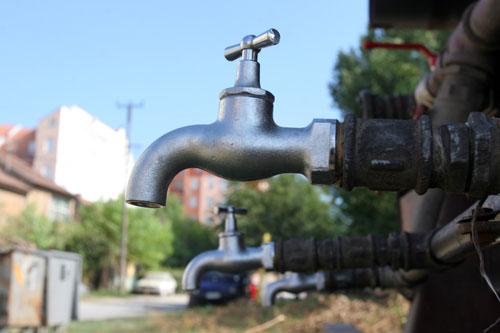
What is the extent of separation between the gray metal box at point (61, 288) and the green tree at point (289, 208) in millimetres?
5548

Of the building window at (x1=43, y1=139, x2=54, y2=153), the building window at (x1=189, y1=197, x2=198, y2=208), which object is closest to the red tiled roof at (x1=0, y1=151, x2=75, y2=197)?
the building window at (x1=43, y1=139, x2=54, y2=153)

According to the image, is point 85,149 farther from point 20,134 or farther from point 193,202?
point 193,202

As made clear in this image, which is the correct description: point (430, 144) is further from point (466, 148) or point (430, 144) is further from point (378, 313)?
point (378, 313)

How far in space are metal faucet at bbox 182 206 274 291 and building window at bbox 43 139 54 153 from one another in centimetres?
674

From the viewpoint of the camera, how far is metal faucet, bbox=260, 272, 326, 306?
376 cm

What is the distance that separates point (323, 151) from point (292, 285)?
246 cm

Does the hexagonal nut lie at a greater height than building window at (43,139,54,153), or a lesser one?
lesser

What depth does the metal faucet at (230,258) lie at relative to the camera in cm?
276

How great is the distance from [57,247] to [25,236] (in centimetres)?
278

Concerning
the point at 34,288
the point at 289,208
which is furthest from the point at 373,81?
the point at 34,288

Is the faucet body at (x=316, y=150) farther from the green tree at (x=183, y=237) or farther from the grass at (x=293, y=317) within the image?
the green tree at (x=183, y=237)

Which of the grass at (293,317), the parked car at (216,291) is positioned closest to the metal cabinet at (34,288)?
the grass at (293,317)

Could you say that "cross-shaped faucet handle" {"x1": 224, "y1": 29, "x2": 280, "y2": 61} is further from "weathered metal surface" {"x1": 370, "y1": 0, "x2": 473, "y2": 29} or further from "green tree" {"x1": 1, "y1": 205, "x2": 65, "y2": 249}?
"green tree" {"x1": 1, "y1": 205, "x2": 65, "y2": 249}

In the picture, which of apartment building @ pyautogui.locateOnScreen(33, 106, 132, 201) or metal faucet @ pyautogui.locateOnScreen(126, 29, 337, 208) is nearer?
metal faucet @ pyautogui.locateOnScreen(126, 29, 337, 208)
